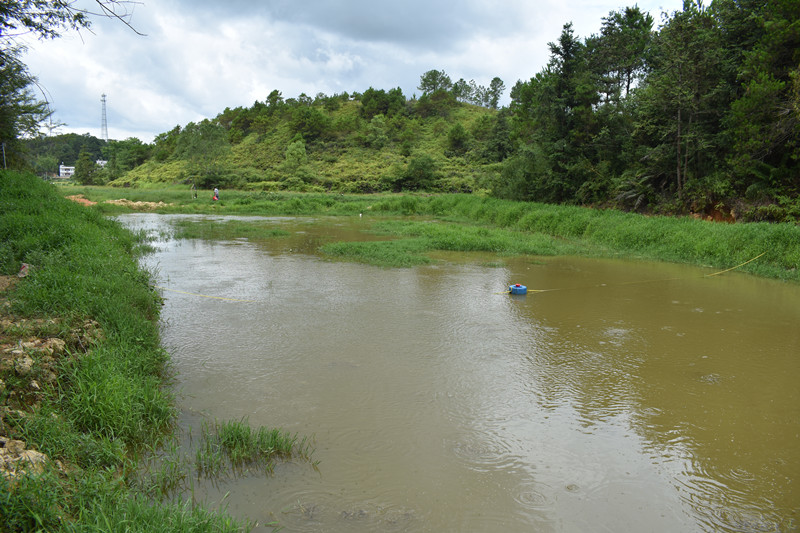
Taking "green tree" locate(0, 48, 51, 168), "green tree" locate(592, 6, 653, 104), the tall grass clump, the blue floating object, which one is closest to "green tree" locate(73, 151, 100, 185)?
"green tree" locate(0, 48, 51, 168)

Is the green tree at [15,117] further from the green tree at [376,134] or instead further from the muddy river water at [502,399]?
the green tree at [376,134]

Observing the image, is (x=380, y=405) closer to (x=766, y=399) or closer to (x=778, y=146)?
(x=766, y=399)

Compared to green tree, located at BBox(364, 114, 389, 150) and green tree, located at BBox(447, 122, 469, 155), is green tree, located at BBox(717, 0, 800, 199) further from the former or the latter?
green tree, located at BBox(364, 114, 389, 150)

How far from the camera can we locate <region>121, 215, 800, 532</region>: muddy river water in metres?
3.32

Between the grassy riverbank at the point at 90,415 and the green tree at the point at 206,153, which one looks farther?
the green tree at the point at 206,153

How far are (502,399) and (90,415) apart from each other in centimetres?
372

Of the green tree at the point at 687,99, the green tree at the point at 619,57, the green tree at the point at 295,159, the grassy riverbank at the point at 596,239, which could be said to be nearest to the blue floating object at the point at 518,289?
the grassy riverbank at the point at 596,239

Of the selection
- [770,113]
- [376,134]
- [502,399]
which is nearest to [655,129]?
[770,113]

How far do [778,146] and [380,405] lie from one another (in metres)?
15.8

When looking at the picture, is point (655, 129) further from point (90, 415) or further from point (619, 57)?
point (90, 415)

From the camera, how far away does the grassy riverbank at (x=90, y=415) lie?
2672mm

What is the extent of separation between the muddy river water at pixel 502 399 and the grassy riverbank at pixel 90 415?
33cm

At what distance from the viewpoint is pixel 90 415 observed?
3.85m

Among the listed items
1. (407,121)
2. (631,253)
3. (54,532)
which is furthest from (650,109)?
(407,121)
